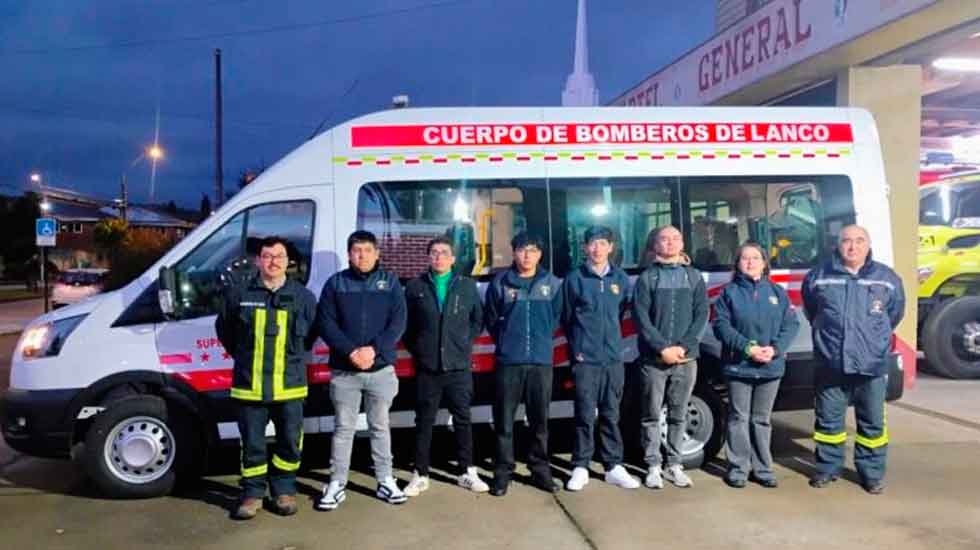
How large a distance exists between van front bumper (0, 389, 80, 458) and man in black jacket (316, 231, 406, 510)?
172cm

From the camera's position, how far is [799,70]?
9.33 metres

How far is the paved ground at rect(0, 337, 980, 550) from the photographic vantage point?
15.2ft

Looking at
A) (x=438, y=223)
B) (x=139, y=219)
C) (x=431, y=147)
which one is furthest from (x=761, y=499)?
(x=139, y=219)

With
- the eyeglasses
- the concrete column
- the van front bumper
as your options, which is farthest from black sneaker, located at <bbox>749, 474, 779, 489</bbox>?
the van front bumper

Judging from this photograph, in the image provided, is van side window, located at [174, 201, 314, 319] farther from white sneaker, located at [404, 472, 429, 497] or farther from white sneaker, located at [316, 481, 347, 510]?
white sneaker, located at [404, 472, 429, 497]

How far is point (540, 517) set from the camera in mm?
4977

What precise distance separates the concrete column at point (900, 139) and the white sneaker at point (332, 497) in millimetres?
6561

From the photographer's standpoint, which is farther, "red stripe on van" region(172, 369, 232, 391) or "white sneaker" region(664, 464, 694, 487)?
"white sneaker" region(664, 464, 694, 487)

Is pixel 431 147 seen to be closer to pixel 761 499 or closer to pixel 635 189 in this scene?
pixel 635 189

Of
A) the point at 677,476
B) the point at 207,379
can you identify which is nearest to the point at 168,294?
the point at 207,379

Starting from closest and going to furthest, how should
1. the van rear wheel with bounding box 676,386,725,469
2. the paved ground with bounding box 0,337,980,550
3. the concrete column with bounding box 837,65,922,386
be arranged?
1. the paved ground with bounding box 0,337,980,550
2. the van rear wheel with bounding box 676,386,725,469
3. the concrete column with bounding box 837,65,922,386

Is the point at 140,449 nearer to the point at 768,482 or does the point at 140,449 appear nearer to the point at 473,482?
the point at 473,482

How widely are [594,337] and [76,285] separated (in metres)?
22.0

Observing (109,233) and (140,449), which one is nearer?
(140,449)
